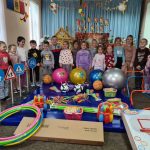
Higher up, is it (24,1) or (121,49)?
(24,1)

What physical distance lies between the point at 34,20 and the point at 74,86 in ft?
15.0

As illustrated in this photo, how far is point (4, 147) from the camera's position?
1754 millimetres

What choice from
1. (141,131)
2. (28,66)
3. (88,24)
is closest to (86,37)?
(88,24)

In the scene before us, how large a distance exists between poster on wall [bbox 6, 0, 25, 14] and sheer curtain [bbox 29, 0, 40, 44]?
3.02ft

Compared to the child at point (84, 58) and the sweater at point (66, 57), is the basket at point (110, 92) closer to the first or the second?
the child at point (84, 58)

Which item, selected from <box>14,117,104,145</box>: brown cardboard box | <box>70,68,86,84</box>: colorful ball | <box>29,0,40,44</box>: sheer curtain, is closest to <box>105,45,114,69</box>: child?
<box>70,68,86,84</box>: colorful ball

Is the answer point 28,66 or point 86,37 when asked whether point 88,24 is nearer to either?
point 86,37

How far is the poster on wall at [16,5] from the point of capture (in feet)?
15.0

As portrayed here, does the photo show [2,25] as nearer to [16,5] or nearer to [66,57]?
[16,5]

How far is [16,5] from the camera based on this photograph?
4.98 meters

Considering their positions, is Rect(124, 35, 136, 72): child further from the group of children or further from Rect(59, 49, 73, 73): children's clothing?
Rect(59, 49, 73, 73): children's clothing

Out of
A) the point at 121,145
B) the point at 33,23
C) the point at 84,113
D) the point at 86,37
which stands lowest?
the point at 121,145

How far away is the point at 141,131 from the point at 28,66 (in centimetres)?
257

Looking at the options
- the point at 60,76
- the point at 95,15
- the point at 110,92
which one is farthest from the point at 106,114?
the point at 95,15
